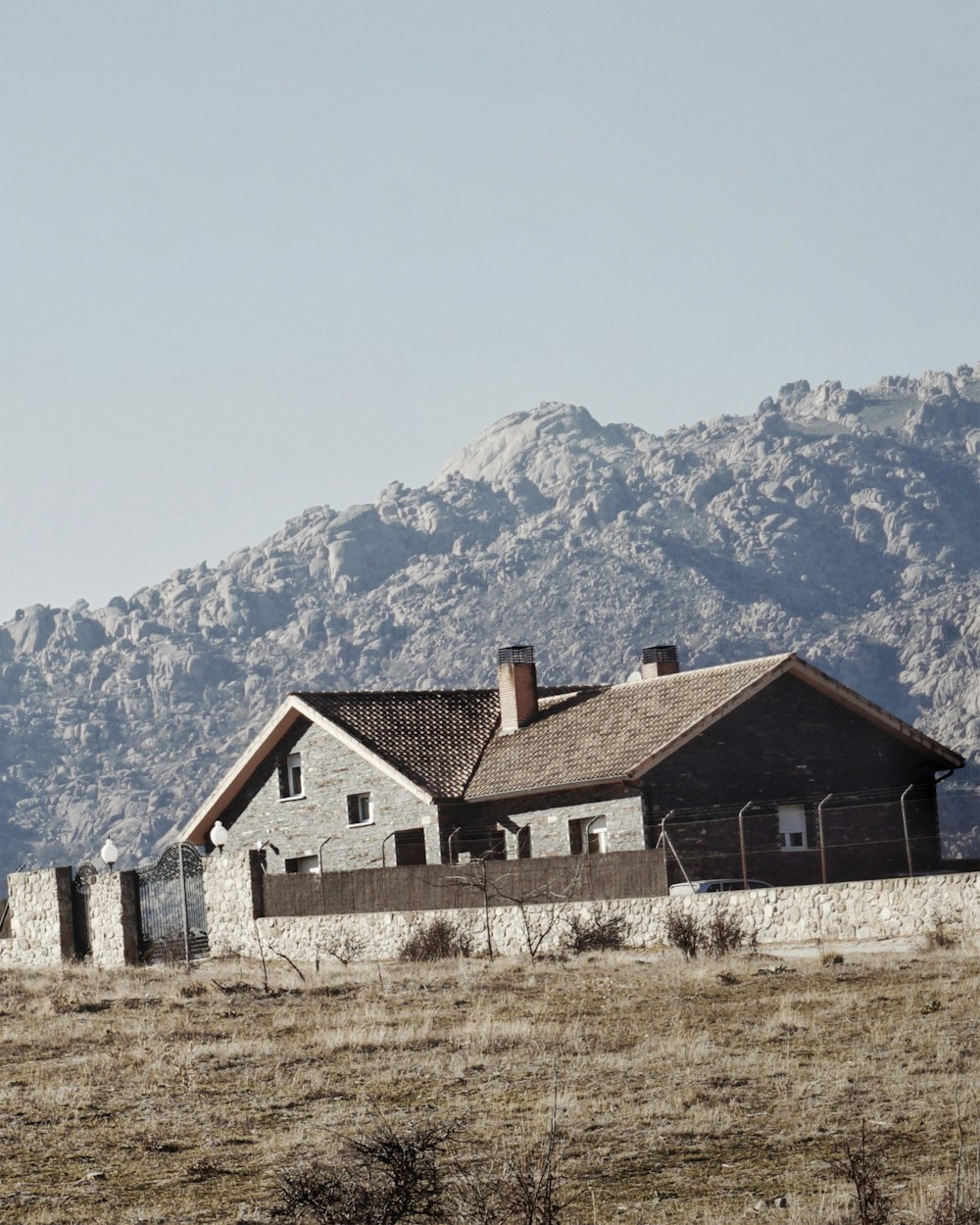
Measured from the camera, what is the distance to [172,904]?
38875mm

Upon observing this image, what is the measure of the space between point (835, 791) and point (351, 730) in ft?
43.1

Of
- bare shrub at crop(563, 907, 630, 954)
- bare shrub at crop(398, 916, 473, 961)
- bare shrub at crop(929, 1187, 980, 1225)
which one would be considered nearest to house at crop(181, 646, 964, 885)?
bare shrub at crop(563, 907, 630, 954)

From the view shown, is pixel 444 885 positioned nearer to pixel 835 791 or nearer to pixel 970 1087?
pixel 835 791

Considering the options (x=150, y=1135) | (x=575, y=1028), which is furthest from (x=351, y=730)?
(x=150, y=1135)

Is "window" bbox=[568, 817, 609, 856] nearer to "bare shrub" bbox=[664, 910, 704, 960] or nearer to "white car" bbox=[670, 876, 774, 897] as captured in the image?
"white car" bbox=[670, 876, 774, 897]

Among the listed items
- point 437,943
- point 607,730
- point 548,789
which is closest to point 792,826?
point 607,730

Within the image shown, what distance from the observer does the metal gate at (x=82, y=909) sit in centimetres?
4062

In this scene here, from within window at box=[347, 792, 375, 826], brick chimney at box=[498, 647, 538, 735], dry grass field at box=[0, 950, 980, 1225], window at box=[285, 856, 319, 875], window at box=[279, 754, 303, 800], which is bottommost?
dry grass field at box=[0, 950, 980, 1225]

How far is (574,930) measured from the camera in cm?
3084

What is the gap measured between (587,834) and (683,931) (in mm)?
13043

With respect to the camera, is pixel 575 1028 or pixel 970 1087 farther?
pixel 575 1028

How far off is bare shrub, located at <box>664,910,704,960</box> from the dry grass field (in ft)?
13.1

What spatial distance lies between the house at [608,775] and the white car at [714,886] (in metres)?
1.09

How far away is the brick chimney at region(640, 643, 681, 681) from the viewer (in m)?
50.1
